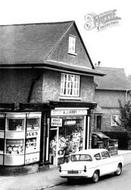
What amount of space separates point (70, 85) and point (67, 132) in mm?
3062

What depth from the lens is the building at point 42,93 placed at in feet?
68.1

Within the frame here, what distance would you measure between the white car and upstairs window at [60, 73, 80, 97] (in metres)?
5.79

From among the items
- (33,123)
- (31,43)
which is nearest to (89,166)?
(33,123)

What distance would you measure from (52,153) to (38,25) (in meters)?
8.96

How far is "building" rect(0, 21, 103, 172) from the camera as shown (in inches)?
818

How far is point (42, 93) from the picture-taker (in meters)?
22.7

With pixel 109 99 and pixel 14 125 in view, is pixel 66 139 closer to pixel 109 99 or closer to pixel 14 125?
pixel 14 125

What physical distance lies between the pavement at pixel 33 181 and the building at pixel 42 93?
776 mm

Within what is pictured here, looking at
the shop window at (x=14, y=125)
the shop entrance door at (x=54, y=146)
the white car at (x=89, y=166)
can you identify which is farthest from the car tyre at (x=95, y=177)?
the shop entrance door at (x=54, y=146)

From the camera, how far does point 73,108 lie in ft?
82.6

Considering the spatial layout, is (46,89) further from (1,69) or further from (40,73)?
(1,69)

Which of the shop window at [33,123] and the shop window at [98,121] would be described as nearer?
the shop window at [33,123]

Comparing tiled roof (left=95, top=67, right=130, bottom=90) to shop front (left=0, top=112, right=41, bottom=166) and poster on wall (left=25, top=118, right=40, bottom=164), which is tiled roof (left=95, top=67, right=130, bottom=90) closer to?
poster on wall (left=25, top=118, right=40, bottom=164)

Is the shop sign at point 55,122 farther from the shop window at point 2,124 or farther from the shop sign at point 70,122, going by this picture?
the shop window at point 2,124
